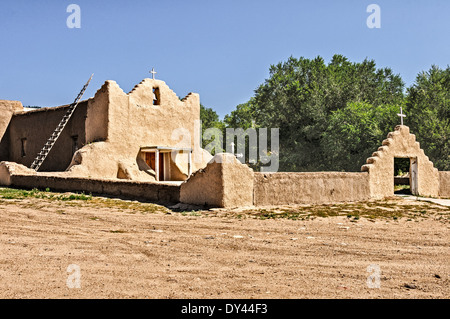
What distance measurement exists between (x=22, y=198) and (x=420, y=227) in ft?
39.1

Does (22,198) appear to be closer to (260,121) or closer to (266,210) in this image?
(266,210)

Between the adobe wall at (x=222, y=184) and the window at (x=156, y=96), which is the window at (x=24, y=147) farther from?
the adobe wall at (x=222, y=184)

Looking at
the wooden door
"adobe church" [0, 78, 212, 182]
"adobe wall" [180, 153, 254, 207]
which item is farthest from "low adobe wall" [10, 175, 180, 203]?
the wooden door

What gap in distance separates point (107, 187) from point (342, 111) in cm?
2829

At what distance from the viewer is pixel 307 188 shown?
42.8 feet

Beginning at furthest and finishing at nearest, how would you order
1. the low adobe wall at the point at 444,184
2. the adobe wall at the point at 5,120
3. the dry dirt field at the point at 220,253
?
the adobe wall at the point at 5,120 → the low adobe wall at the point at 444,184 → the dry dirt field at the point at 220,253

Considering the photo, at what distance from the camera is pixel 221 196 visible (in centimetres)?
1116

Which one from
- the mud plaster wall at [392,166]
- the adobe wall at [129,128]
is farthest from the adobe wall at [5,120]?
the mud plaster wall at [392,166]

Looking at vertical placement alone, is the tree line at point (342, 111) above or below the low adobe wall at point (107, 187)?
above

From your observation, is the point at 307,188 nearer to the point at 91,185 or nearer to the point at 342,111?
the point at 91,185

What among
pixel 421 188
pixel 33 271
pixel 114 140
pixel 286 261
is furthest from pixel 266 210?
pixel 114 140

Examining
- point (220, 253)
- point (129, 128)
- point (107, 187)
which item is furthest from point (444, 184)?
point (220, 253)

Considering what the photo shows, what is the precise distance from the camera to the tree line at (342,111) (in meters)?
33.3

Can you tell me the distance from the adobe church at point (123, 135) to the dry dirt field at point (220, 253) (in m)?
10.8
